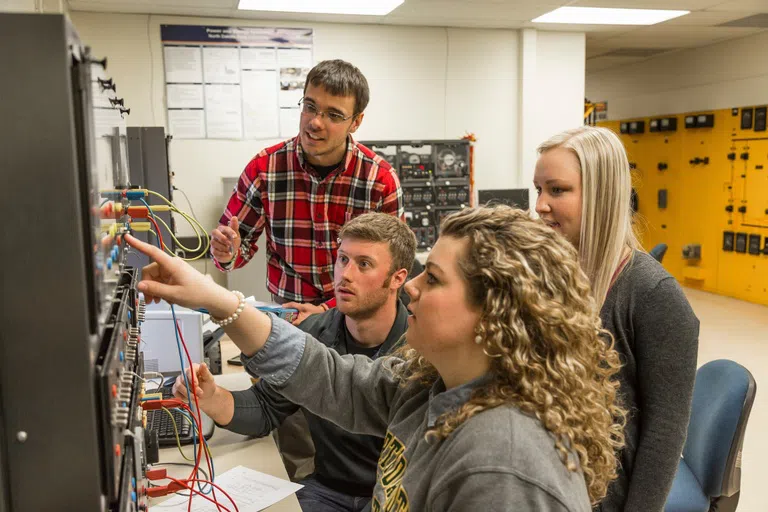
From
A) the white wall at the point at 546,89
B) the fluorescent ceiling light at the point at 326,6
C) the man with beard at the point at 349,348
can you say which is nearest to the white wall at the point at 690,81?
the white wall at the point at 546,89

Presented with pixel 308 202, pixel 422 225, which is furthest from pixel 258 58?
pixel 308 202

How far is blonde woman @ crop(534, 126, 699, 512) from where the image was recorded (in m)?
1.24

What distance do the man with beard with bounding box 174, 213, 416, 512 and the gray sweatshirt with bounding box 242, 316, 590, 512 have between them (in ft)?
1.51

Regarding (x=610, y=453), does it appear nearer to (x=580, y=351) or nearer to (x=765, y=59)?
(x=580, y=351)

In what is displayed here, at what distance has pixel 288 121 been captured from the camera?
5.29m

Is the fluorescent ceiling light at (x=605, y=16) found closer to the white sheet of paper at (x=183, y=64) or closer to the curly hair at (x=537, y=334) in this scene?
the white sheet of paper at (x=183, y=64)

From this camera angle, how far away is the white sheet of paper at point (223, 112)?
16.7 ft

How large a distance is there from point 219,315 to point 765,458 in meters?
3.22

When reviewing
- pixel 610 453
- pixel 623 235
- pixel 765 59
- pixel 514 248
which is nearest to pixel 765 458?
pixel 623 235

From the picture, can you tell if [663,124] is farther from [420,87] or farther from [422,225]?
[422,225]

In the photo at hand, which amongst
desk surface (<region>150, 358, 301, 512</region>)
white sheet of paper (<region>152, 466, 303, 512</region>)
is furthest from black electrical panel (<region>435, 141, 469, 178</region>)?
white sheet of paper (<region>152, 466, 303, 512</region>)

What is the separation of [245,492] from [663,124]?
744 cm

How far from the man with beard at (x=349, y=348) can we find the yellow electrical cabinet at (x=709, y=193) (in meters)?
5.08

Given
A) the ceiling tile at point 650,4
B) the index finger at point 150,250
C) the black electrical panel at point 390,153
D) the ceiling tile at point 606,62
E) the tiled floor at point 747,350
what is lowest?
the tiled floor at point 747,350
